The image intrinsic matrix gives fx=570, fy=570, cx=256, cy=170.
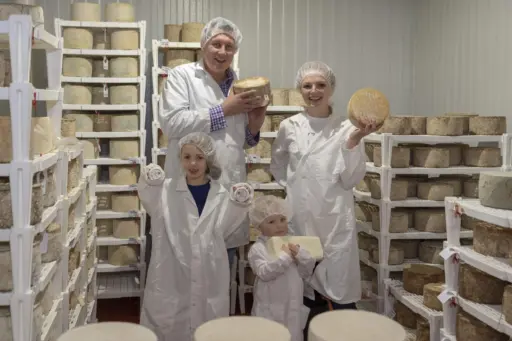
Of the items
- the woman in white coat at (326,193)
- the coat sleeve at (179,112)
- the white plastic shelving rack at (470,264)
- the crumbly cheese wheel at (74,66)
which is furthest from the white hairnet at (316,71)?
the crumbly cheese wheel at (74,66)

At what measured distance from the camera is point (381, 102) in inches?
111

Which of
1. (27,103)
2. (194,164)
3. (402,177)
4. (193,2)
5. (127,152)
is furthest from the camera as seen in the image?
(193,2)

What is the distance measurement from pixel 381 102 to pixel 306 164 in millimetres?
493

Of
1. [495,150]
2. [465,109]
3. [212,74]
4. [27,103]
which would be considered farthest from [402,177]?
[27,103]

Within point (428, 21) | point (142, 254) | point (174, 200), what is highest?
point (428, 21)

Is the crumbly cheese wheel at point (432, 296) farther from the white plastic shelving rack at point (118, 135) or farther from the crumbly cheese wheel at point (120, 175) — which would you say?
the crumbly cheese wheel at point (120, 175)

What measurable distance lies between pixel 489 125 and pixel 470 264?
1.48 m

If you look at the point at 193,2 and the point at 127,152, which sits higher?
the point at 193,2

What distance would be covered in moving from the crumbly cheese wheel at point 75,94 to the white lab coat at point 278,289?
2.14m

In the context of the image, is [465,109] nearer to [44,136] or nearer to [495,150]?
[495,150]

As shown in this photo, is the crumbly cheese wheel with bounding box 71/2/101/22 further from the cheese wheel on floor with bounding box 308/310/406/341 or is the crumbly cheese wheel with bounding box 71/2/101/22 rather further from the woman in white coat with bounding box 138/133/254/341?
the cheese wheel on floor with bounding box 308/310/406/341

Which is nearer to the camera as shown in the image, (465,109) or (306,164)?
(306,164)

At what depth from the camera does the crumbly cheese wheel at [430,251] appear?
11.5 feet

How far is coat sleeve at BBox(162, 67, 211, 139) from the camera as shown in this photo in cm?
262
